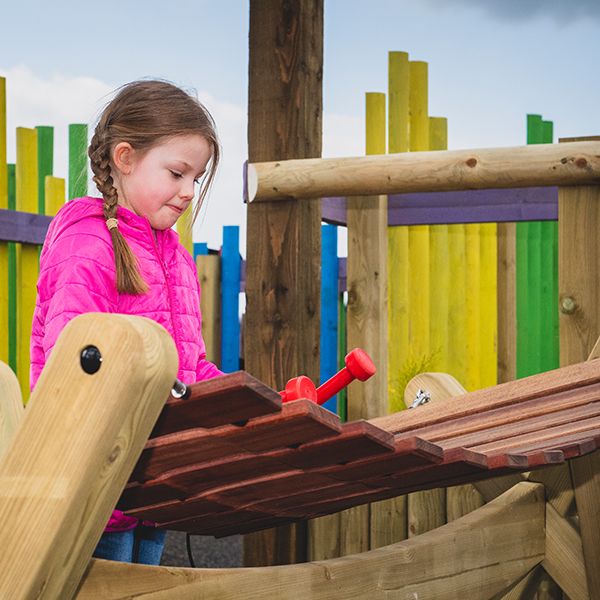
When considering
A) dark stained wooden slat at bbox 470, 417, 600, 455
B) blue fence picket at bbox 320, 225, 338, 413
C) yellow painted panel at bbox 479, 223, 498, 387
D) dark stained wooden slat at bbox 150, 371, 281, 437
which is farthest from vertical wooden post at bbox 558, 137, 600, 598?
yellow painted panel at bbox 479, 223, 498, 387

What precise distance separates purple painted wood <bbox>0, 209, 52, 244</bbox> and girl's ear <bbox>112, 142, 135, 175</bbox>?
429 cm

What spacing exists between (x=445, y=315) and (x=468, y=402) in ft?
11.9

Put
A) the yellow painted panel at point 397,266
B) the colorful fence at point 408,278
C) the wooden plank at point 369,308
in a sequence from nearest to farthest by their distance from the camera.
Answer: the wooden plank at point 369,308
the yellow painted panel at point 397,266
the colorful fence at point 408,278

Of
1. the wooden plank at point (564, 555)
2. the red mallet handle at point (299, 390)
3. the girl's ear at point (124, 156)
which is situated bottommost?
the wooden plank at point (564, 555)

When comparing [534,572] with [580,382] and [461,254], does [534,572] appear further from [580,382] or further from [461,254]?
[461,254]

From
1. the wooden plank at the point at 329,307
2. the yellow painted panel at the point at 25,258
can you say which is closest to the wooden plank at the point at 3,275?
the yellow painted panel at the point at 25,258

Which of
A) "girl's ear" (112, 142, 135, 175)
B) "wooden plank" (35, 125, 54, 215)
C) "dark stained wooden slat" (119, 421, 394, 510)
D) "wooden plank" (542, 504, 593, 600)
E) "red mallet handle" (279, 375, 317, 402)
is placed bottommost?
"wooden plank" (542, 504, 593, 600)

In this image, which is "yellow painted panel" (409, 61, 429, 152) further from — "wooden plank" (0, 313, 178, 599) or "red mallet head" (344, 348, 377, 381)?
"wooden plank" (0, 313, 178, 599)

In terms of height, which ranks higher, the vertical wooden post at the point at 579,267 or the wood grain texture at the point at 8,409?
the vertical wooden post at the point at 579,267

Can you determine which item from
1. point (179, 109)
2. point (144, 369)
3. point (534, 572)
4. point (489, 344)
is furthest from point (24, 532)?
point (489, 344)

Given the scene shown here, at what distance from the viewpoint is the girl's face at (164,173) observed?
1.85 m

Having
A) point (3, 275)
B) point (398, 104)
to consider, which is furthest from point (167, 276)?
point (3, 275)

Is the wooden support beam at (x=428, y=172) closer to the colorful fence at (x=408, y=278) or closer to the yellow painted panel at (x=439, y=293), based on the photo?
the colorful fence at (x=408, y=278)

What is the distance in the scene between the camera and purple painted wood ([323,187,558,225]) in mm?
4895
